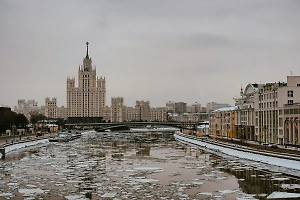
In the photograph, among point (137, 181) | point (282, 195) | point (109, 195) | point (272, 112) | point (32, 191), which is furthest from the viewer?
point (272, 112)

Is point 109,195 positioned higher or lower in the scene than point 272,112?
lower

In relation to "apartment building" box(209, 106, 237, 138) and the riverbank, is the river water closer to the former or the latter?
the riverbank

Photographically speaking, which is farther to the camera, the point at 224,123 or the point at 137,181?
the point at 224,123

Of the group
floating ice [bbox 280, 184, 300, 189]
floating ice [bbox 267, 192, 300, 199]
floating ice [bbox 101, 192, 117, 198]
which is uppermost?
floating ice [bbox 101, 192, 117, 198]

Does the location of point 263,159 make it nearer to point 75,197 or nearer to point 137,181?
point 137,181

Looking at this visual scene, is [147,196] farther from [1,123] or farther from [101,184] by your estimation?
[1,123]

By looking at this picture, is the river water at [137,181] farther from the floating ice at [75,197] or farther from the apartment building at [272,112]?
the apartment building at [272,112]

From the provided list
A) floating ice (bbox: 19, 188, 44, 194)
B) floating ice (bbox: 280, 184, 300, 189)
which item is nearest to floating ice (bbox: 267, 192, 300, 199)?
floating ice (bbox: 280, 184, 300, 189)

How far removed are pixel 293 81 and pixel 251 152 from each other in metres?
15.1

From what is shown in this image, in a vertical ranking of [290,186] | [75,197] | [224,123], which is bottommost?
[290,186]

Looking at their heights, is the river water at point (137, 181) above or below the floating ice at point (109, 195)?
below

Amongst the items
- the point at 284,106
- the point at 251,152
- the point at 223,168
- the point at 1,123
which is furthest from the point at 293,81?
the point at 1,123

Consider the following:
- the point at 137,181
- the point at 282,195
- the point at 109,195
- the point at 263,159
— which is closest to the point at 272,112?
the point at 263,159

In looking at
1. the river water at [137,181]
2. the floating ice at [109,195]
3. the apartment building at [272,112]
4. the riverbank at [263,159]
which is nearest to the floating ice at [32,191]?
the river water at [137,181]
